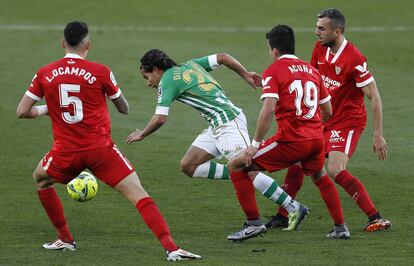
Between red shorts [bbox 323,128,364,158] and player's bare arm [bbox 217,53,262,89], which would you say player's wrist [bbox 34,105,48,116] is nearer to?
player's bare arm [bbox 217,53,262,89]

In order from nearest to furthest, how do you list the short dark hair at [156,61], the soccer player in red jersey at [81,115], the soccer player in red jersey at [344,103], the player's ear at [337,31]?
the soccer player in red jersey at [81,115] < the short dark hair at [156,61] < the soccer player in red jersey at [344,103] < the player's ear at [337,31]

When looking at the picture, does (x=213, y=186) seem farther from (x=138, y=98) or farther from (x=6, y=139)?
(x=138, y=98)

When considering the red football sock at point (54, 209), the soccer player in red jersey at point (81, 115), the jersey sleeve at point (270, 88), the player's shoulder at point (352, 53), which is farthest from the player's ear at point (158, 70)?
the player's shoulder at point (352, 53)

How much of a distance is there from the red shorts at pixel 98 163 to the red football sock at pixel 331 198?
2.08 metres

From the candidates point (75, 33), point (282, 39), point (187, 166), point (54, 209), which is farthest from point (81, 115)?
point (187, 166)

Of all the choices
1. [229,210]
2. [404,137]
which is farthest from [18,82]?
[229,210]

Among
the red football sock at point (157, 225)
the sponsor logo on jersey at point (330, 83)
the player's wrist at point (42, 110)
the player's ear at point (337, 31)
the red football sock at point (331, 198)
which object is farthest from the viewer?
the sponsor logo on jersey at point (330, 83)

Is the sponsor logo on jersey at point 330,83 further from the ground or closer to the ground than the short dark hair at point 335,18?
closer to the ground

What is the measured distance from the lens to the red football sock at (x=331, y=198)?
10.5m

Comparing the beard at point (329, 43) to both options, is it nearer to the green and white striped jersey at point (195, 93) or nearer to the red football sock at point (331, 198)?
the green and white striped jersey at point (195, 93)

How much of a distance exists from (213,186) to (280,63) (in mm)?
3990

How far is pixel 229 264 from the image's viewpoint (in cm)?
932

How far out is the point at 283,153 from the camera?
403 inches

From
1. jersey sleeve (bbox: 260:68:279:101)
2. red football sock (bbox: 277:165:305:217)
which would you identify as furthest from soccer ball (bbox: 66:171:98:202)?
jersey sleeve (bbox: 260:68:279:101)
